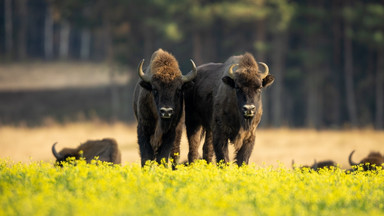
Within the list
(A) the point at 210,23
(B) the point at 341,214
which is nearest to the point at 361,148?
(A) the point at 210,23

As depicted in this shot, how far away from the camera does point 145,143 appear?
13055mm

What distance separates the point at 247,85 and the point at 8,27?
191 feet

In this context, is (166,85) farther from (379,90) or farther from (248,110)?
(379,90)

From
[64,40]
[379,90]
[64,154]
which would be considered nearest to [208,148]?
[64,154]

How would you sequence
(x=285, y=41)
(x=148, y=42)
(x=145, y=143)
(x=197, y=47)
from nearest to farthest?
(x=145, y=143)
(x=197, y=47)
(x=148, y=42)
(x=285, y=41)

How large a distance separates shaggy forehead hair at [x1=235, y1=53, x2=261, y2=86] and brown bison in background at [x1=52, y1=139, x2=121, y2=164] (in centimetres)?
413

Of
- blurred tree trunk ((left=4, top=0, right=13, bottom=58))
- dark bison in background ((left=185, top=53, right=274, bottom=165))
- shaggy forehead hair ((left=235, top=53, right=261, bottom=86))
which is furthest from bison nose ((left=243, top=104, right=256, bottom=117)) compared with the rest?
blurred tree trunk ((left=4, top=0, right=13, bottom=58))

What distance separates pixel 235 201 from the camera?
8.64 metres

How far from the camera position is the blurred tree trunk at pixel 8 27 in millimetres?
65250

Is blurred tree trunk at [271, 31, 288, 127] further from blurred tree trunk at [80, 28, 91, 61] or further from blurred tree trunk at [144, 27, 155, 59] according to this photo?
blurred tree trunk at [80, 28, 91, 61]

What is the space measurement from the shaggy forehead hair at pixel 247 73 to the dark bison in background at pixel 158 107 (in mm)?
1013

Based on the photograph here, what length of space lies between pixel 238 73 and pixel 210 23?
28.9m

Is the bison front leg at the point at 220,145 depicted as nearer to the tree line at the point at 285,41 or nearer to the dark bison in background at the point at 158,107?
the dark bison in background at the point at 158,107

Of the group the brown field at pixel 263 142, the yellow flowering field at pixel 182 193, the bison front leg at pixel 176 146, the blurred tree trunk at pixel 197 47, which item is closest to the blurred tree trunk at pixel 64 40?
the blurred tree trunk at pixel 197 47
